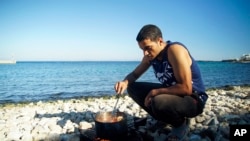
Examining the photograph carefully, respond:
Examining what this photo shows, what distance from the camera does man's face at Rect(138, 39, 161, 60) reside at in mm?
3745

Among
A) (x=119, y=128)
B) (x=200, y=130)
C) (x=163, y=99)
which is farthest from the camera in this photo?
(x=200, y=130)

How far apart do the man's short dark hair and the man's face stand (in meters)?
0.06

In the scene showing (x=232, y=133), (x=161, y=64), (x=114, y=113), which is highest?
(x=161, y=64)

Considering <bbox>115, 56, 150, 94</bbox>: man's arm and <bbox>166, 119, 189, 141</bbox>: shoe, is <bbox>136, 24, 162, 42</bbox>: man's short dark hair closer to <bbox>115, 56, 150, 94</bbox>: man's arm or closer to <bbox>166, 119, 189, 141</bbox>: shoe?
<bbox>115, 56, 150, 94</bbox>: man's arm

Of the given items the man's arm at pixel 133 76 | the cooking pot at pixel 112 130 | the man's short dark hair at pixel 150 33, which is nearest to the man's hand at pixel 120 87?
the man's arm at pixel 133 76

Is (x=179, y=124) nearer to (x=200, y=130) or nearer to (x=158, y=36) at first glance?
(x=200, y=130)

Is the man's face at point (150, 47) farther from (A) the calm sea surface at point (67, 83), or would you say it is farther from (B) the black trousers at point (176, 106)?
(A) the calm sea surface at point (67, 83)

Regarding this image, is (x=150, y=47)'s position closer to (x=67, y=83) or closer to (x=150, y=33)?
(x=150, y=33)

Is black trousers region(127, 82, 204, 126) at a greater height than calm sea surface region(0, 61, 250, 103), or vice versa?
black trousers region(127, 82, 204, 126)

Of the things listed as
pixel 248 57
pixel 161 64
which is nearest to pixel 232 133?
pixel 161 64

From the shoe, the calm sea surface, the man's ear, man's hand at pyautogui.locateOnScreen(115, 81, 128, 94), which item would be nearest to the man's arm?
man's hand at pyautogui.locateOnScreen(115, 81, 128, 94)

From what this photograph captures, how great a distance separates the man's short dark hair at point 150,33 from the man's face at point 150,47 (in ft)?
0.19

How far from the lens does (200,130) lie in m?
4.40

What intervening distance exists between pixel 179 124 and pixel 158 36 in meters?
1.47
